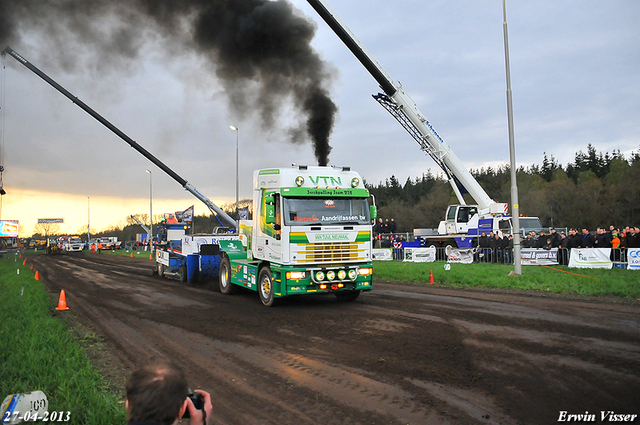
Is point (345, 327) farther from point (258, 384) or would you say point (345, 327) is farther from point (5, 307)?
point (5, 307)

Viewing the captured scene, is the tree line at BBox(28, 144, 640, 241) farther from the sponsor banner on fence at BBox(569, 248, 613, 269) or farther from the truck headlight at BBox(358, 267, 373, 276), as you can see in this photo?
the truck headlight at BBox(358, 267, 373, 276)

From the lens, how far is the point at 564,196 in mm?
54125

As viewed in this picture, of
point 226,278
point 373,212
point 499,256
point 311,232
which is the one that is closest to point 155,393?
point 311,232

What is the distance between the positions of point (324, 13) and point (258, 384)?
17504mm

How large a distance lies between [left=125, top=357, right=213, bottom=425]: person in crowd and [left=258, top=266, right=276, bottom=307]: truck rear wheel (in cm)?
911

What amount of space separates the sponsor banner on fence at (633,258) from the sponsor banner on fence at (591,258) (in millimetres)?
880

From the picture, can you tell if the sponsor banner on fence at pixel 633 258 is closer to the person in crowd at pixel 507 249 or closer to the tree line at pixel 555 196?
the person in crowd at pixel 507 249

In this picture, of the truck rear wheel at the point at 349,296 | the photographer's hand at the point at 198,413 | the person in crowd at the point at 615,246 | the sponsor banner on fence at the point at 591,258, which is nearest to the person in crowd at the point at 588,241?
the person in crowd at the point at 615,246

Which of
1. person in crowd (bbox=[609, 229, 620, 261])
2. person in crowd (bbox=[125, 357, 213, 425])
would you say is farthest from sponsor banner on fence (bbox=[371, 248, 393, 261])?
person in crowd (bbox=[125, 357, 213, 425])

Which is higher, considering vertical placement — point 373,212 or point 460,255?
point 373,212

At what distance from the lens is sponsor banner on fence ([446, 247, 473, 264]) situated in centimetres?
2276

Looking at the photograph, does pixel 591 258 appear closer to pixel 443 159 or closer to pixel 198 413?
pixel 443 159

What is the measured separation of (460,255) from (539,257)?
4.28 meters

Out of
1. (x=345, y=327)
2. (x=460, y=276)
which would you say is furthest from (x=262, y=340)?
(x=460, y=276)
